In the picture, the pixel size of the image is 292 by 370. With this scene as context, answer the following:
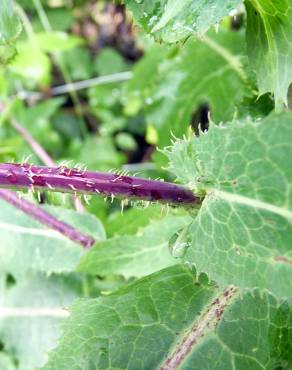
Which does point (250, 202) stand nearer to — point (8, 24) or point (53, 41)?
point (8, 24)

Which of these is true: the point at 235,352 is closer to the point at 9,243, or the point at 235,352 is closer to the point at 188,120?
the point at 9,243

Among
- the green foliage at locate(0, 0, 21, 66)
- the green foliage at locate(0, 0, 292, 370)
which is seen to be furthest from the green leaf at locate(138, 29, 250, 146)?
the green foliage at locate(0, 0, 21, 66)

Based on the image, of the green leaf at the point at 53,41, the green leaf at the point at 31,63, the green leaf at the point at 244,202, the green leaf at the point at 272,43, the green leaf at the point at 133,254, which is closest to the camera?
the green leaf at the point at 244,202

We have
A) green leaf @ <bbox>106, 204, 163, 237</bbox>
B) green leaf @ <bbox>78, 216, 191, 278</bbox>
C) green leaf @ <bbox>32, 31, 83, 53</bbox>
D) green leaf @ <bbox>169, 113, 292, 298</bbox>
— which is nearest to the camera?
green leaf @ <bbox>169, 113, 292, 298</bbox>

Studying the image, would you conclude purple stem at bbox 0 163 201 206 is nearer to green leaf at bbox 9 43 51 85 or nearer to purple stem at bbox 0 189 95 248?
purple stem at bbox 0 189 95 248

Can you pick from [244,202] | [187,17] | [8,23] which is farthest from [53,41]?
[244,202]

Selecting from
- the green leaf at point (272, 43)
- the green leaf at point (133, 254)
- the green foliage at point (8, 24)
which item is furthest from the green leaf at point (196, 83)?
the green foliage at point (8, 24)

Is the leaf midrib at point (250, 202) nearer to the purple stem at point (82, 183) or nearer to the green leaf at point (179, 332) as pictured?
the purple stem at point (82, 183)
